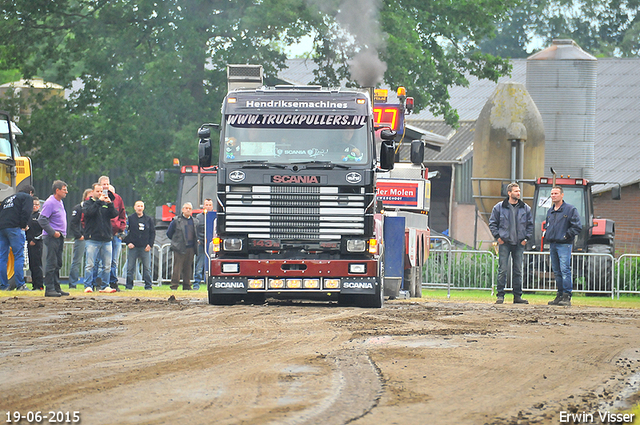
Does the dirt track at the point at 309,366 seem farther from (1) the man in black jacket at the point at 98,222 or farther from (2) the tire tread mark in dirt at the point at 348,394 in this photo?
(1) the man in black jacket at the point at 98,222

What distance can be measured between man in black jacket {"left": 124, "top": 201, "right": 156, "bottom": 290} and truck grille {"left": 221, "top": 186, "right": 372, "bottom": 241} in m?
6.85

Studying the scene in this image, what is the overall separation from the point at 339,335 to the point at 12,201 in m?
9.43

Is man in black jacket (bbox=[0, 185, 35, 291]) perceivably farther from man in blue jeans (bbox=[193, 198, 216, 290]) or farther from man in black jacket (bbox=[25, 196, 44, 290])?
man in blue jeans (bbox=[193, 198, 216, 290])

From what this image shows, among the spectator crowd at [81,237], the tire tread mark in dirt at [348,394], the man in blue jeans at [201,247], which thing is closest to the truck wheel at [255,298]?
→ the spectator crowd at [81,237]

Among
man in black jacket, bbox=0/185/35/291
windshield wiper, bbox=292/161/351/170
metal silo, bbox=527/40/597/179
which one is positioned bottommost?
man in black jacket, bbox=0/185/35/291

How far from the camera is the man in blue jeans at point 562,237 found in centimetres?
1717

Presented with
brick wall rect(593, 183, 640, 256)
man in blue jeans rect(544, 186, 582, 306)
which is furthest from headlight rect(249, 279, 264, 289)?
brick wall rect(593, 183, 640, 256)

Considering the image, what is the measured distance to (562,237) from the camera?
17.1 metres

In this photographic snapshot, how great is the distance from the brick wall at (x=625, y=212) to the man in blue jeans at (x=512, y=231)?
20014 mm

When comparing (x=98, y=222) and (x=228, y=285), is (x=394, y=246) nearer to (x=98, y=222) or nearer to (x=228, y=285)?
(x=228, y=285)

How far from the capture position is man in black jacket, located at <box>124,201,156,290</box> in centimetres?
2081

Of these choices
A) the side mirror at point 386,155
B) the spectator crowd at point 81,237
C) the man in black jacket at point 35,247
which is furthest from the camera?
the man in black jacket at point 35,247

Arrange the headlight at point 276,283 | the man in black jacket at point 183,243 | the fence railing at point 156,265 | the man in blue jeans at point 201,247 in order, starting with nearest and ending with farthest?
the headlight at point 276,283
the man in black jacket at point 183,243
the man in blue jeans at point 201,247
the fence railing at point 156,265

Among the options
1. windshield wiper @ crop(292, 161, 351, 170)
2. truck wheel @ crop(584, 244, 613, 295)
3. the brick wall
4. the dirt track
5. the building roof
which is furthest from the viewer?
the building roof
